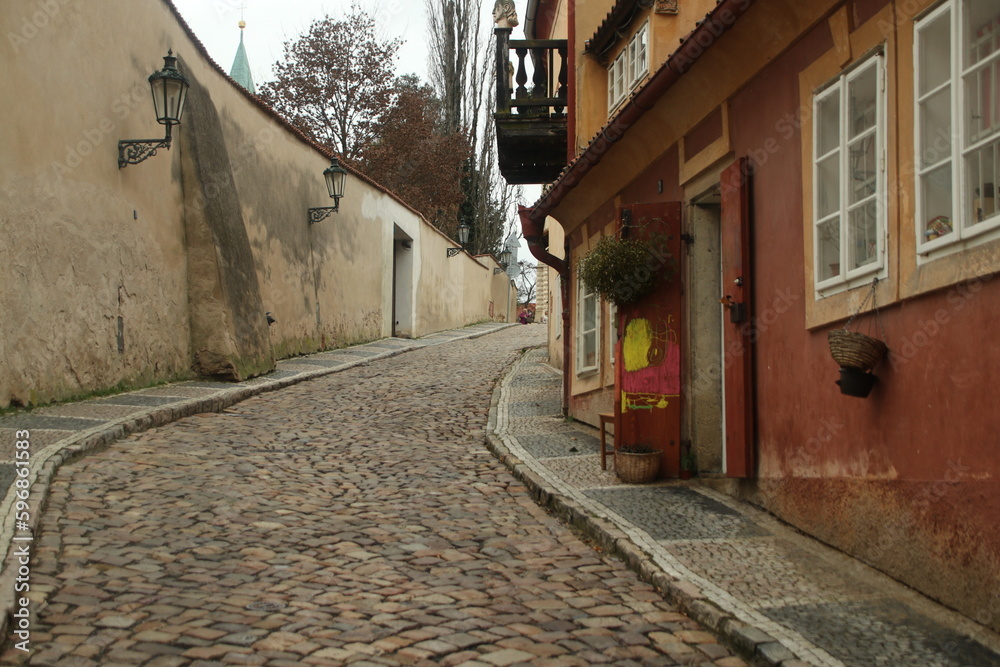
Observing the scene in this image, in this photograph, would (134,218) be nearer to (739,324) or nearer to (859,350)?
(739,324)

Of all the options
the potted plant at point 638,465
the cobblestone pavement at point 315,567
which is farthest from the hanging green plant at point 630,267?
the cobblestone pavement at point 315,567

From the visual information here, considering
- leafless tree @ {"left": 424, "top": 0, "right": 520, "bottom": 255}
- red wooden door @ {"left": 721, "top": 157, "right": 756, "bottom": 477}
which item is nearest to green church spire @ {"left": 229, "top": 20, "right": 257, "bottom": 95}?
leafless tree @ {"left": 424, "top": 0, "right": 520, "bottom": 255}

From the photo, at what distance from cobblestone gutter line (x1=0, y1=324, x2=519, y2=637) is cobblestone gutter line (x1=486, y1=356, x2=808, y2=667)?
10.0 ft

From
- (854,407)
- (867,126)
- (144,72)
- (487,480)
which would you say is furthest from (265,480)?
(144,72)

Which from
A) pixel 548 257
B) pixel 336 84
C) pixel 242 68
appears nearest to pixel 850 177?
pixel 548 257

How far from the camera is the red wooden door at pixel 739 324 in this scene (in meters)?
6.61

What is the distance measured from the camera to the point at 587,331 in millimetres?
11492

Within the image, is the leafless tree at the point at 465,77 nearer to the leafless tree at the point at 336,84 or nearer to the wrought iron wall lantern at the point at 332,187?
the leafless tree at the point at 336,84

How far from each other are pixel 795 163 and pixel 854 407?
5.62 feet

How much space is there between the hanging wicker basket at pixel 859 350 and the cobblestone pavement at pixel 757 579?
3.61 feet

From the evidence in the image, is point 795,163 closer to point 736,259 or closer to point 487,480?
point 736,259

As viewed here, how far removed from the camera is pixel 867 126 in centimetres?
513

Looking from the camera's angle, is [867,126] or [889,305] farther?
[867,126]

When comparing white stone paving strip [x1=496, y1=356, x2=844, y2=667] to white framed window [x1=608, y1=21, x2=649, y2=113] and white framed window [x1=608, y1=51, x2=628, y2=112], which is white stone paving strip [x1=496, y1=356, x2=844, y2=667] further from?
white framed window [x1=608, y1=51, x2=628, y2=112]
